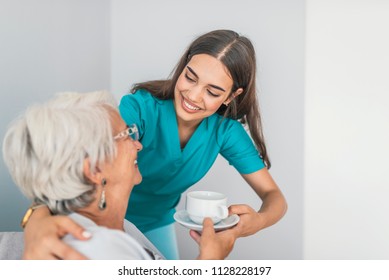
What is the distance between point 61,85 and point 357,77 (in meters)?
1.42

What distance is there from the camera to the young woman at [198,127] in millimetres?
→ 1254

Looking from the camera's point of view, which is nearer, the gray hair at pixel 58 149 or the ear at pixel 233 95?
the gray hair at pixel 58 149

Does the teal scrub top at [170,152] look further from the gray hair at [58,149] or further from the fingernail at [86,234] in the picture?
the fingernail at [86,234]

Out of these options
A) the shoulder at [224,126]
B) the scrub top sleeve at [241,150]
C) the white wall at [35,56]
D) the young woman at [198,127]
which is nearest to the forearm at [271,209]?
the young woman at [198,127]

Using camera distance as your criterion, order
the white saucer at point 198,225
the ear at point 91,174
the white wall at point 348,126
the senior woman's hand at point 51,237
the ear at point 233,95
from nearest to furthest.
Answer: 1. the senior woman's hand at point 51,237
2. the ear at point 91,174
3. the white saucer at point 198,225
4. the ear at point 233,95
5. the white wall at point 348,126

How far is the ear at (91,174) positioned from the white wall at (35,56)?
52cm

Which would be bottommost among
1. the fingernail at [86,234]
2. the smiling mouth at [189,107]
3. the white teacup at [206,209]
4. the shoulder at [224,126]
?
the white teacup at [206,209]

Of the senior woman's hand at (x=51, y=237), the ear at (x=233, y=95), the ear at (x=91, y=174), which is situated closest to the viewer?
the senior woman's hand at (x=51, y=237)

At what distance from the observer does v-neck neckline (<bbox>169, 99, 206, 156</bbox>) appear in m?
1.38

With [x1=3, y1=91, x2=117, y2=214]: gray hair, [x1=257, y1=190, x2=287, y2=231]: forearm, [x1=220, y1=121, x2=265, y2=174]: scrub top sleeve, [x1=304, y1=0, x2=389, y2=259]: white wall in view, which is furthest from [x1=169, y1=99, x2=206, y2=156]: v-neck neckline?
[x1=304, y1=0, x2=389, y2=259]: white wall

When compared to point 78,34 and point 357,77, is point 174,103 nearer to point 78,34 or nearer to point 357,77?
point 78,34

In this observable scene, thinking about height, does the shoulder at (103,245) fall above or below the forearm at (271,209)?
above

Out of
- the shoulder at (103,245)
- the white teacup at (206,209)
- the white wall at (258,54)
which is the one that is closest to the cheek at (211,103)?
the white teacup at (206,209)
